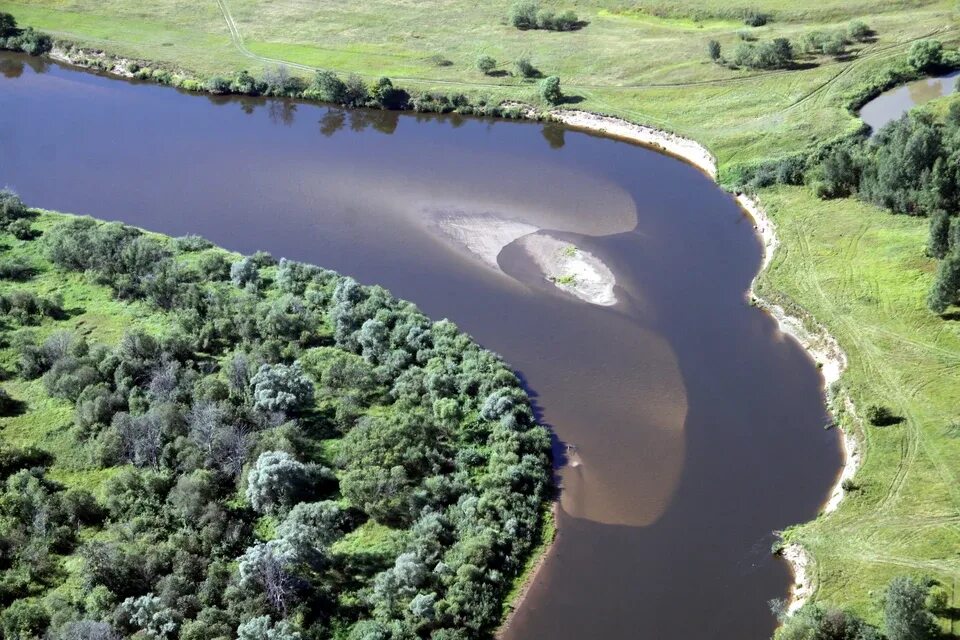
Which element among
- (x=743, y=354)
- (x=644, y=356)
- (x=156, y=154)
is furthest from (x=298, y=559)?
(x=156, y=154)

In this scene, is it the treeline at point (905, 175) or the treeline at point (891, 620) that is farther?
the treeline at point (905, 175)

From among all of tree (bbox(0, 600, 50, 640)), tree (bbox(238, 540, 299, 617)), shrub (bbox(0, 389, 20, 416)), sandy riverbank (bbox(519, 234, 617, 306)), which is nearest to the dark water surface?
sandy riverbank (bbox(519, 234, 617, 306))

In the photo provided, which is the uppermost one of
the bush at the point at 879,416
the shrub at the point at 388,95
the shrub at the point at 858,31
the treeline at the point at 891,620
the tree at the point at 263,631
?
the shrub at the point at 858,31

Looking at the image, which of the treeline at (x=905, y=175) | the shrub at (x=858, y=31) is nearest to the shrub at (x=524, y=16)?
the shrub at (x=858, y=31)

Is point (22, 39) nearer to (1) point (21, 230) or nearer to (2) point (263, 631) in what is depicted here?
(1) point (21, 230)

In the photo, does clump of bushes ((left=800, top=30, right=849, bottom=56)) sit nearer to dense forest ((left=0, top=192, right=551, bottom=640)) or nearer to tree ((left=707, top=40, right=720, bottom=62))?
Answer: tree ((left=707, top=40, right=720, bottom=62))

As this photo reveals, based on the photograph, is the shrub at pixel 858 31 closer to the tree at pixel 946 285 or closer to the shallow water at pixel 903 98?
the shallow water at pixel 903 98

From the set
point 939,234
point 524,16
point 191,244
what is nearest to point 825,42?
point 524,16
